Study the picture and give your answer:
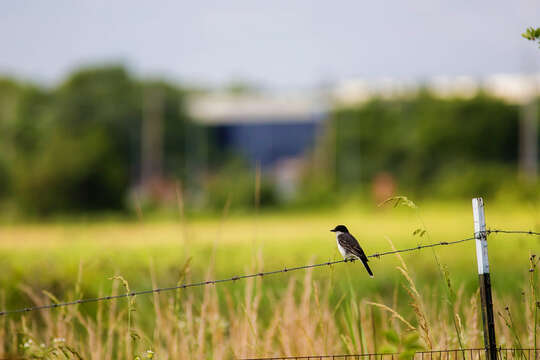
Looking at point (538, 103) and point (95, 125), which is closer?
point (95, 125)

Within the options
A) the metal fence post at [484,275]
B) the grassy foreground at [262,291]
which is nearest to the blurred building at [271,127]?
the grassy foreground at [262,291]

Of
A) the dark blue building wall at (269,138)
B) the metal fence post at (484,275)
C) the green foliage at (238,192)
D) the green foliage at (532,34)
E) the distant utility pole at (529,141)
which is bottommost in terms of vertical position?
the metal fence post at (484,275)

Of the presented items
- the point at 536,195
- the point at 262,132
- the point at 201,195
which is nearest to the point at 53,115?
the point at 201,195

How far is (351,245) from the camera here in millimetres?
3557

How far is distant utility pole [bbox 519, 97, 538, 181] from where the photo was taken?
3150 centimetres

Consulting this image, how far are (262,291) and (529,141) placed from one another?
96.2 ft

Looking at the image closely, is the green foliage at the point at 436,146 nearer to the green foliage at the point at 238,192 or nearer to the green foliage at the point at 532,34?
the green foliage at the point at 238,192

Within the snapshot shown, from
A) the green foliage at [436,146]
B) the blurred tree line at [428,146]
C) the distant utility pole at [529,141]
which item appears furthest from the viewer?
the green foliage at [436,146]

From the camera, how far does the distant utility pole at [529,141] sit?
31500 millimetres

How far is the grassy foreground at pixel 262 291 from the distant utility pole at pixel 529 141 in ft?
21.3

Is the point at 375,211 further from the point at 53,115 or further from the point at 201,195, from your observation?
the point at 53,115

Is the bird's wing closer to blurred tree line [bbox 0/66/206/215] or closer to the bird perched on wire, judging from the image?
the bird perched on wire

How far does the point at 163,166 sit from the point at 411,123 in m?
15.3

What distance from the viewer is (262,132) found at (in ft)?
138
